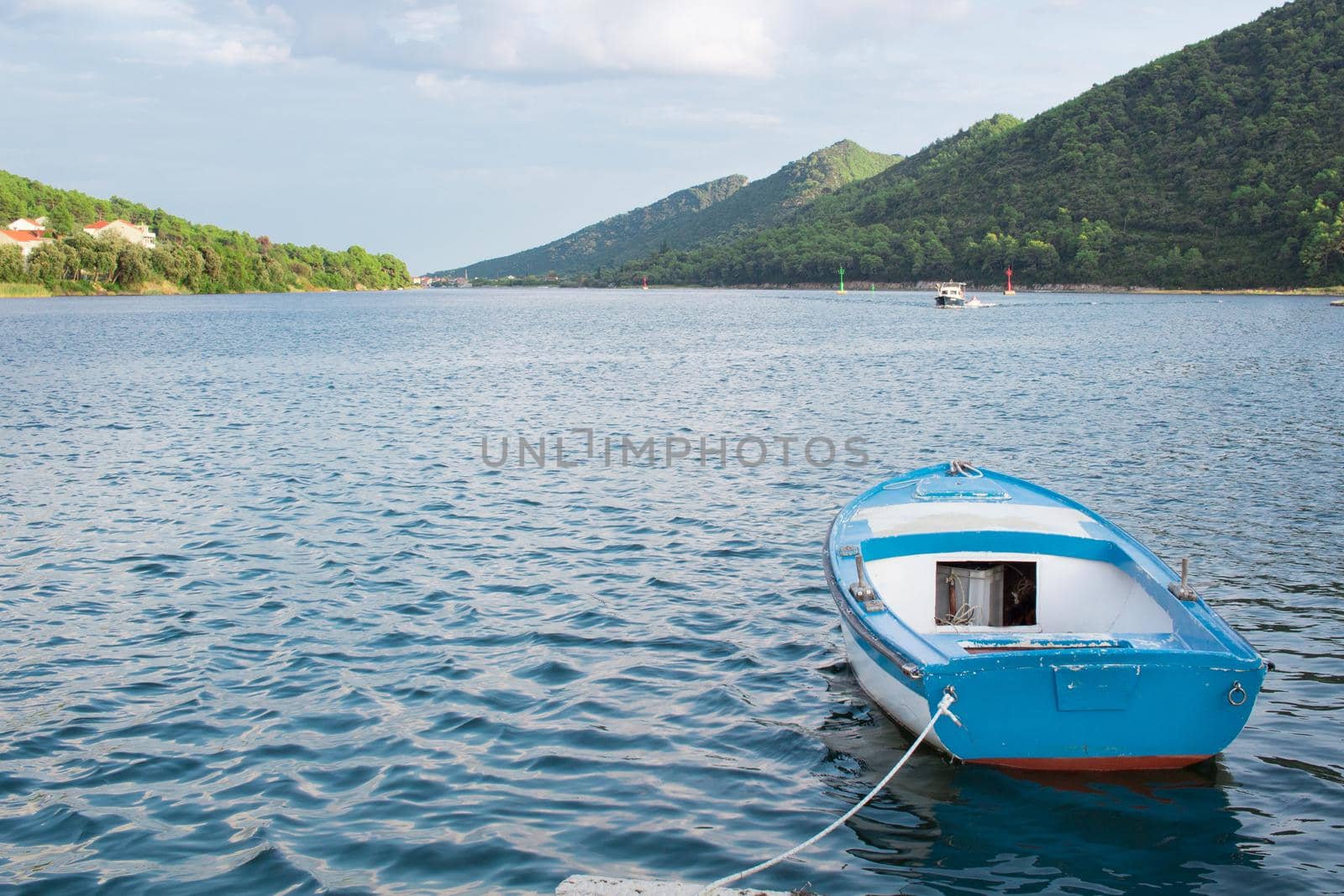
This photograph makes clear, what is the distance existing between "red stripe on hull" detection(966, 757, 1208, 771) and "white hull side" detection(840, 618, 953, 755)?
1.55ft

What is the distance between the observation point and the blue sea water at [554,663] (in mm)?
7301

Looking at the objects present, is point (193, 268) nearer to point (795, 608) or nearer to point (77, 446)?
point (77, 446)

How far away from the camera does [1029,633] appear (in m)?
9.47

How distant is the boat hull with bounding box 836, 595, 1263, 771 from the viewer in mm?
7516

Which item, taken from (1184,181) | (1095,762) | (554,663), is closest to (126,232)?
(1184,181)

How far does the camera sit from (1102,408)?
3206 cm

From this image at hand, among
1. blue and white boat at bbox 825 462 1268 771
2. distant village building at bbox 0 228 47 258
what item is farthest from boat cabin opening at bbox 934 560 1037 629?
distant village building at bbox 0 228 47 258

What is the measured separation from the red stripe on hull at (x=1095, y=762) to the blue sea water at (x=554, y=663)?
0.19 m

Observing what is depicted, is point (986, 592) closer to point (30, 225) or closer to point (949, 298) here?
point (949, 298)

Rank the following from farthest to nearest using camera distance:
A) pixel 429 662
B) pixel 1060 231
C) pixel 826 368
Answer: pixel 1060 231 → pixel 826 368 → pixel 429 662

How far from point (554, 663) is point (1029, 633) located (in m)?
4.79

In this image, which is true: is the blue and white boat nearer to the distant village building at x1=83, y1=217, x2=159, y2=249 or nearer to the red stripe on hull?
the red stripe on hull

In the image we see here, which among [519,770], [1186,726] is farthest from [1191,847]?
[519,770]

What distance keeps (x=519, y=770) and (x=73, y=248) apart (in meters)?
156
